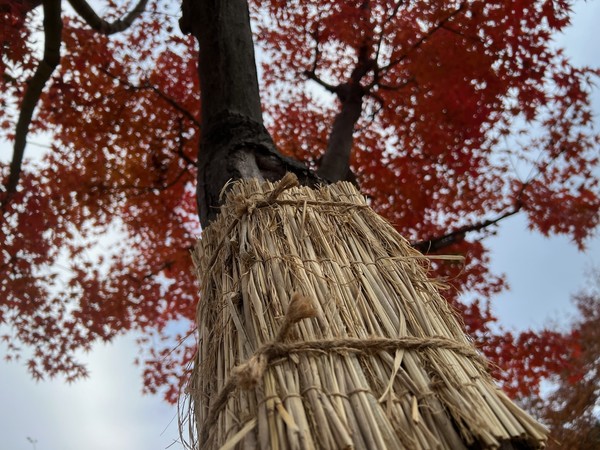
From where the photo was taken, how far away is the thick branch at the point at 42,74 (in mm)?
3469

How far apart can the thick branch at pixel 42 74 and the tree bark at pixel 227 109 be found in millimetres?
1022

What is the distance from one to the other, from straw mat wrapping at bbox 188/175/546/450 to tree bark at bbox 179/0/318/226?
699mm

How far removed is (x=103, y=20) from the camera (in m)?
4.30

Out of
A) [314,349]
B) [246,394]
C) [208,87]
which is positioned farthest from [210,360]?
[208,87]

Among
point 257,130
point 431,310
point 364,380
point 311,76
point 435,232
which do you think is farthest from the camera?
point 435,232

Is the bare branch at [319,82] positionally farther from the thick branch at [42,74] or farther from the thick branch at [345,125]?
the thick branch at [42,74]

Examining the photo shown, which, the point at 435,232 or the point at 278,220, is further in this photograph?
the point at 435,232

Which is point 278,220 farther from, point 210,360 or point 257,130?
point 257,130

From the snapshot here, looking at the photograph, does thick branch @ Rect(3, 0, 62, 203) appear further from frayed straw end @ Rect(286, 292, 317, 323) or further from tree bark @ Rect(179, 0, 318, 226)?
frayed straw end @ Rect(286, 292, 317, 323)

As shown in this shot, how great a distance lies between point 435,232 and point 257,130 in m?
4.13

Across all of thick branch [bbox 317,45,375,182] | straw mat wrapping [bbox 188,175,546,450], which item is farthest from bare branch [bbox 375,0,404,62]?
straw mat wrapping [bbox 188,175,546,450]

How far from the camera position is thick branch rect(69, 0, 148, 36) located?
3.96 metres

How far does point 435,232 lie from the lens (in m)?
6.16

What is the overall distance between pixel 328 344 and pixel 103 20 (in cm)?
421
